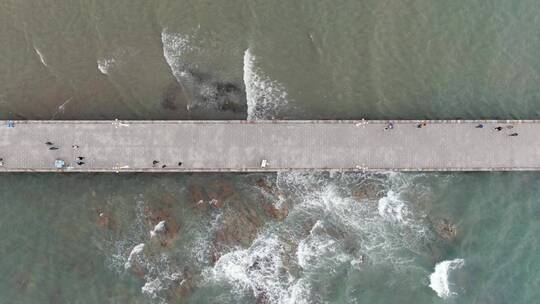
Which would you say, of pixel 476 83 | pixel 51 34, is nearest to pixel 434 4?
pixel 476 83

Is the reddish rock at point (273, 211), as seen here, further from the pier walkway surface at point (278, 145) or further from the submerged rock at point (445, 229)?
the submerged rock at point (445, 229)

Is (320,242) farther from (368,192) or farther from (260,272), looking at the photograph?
(368,192)

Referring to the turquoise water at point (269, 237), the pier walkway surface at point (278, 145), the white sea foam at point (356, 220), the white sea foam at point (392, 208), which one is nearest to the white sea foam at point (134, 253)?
the turquoise water at point (269, 237)

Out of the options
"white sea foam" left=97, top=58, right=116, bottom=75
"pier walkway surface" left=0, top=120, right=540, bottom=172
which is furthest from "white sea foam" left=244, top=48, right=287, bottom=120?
"white sea foam" left=97, top=58, right=116, bottom=75

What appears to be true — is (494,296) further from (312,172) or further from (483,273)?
→ (312,172)

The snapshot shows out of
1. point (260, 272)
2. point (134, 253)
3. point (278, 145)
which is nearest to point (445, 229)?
point (278, 145)

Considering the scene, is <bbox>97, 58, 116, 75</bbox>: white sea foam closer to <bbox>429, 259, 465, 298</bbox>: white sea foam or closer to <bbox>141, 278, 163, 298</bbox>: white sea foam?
<bbox>141, 278, 163, 298</bbox>: white sea foam

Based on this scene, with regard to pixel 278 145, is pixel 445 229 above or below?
below
